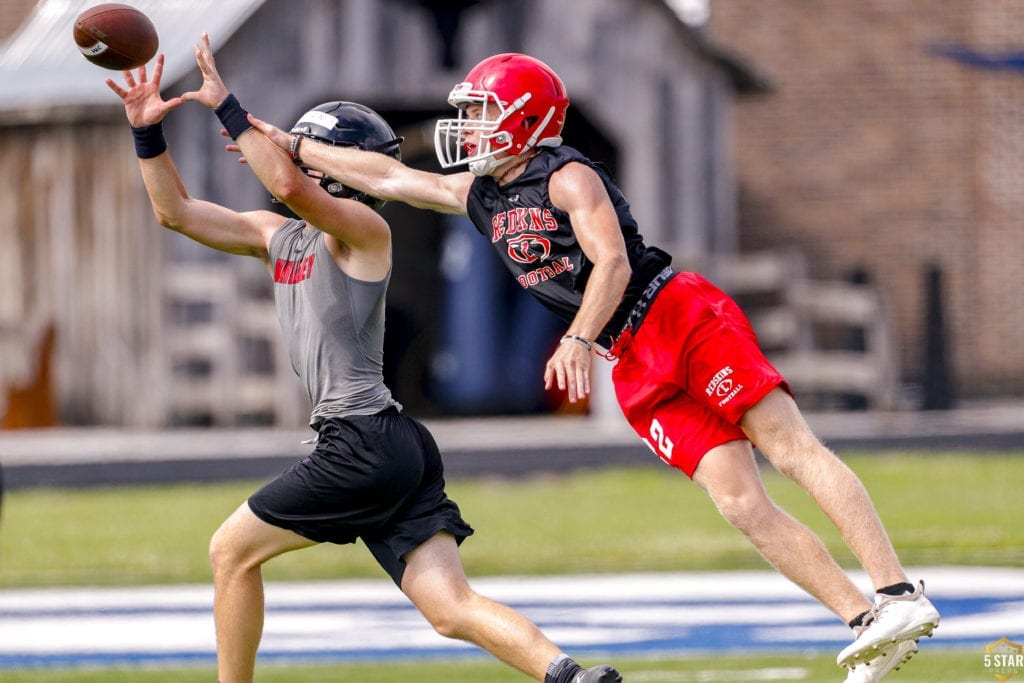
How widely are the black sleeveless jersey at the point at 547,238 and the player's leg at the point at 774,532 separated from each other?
1.93 ft

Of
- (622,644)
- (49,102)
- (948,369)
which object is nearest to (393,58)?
(49,102)

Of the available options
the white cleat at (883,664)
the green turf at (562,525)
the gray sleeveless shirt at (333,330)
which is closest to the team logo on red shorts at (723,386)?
the white cleat at (883,664)

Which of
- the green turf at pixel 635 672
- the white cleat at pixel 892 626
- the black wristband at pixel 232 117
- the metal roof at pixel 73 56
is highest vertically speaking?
the metal roof at pixel 73 56

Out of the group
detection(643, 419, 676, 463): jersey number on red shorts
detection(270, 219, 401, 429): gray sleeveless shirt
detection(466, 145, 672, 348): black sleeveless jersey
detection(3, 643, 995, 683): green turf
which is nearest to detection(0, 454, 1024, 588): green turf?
detection(3, 643, 995, 683): green turf

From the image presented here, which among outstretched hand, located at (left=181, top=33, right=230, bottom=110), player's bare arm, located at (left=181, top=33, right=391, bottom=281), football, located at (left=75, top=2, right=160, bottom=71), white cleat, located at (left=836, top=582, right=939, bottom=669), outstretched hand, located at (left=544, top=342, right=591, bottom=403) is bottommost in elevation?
white cleat, located at (left=836, top=582, right=939, bottom=669)

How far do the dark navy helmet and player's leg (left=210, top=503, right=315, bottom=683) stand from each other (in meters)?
1.08

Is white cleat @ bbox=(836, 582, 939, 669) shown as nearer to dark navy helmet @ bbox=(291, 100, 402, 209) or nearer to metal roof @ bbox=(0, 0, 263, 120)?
dark navy helmet @ bbox=(291, 100, 402, 209)

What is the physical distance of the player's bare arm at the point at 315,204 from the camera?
19.8 feet

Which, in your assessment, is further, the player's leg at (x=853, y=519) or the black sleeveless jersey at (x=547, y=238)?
the black sleeveless jersey at (x=547, y=238)

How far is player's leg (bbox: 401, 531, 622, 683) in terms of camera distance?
5.89 m

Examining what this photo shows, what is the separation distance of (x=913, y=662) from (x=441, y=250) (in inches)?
546

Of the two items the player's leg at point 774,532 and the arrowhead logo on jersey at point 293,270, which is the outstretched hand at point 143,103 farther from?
the player's leg at point 774,532

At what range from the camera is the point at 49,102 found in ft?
58.6

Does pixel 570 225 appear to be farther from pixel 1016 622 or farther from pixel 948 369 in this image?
pixel 948 369
